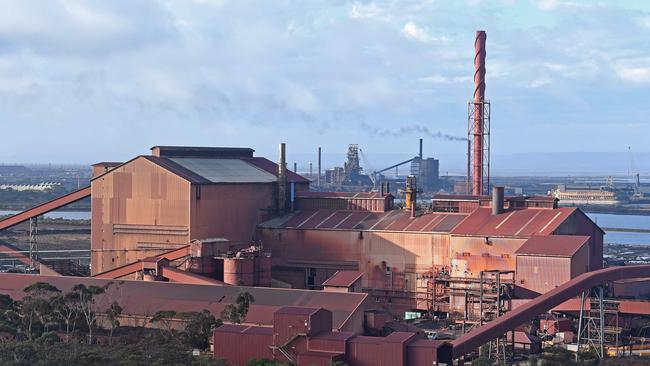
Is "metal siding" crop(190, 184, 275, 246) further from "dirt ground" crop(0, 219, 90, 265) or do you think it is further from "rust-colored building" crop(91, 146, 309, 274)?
"dirt ground" crop(0, 219, 90, 265)

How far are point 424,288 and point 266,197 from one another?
12.0m

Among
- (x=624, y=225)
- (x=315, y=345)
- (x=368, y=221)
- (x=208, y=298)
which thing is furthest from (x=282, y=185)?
(x=624, y=225)

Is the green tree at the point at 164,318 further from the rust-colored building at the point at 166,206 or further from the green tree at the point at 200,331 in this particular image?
the rust-colored building at the point at 166,206

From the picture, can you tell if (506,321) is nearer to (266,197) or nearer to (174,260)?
(174,260)

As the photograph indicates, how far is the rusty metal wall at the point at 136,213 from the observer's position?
5759 centimetres

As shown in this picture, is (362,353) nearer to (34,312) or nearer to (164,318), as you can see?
(164,318)

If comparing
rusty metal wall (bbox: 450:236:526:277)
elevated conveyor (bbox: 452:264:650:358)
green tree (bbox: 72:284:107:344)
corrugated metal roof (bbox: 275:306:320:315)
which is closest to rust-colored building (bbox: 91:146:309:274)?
green tree (bbox: 72:284:107:344)

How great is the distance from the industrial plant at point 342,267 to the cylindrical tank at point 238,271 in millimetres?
70

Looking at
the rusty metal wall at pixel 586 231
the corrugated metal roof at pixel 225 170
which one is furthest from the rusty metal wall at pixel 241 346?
the corrugated metal roof at pixel 225 170

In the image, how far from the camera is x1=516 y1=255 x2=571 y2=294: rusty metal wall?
49406 mm

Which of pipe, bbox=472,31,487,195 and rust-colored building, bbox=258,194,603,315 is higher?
pipe, bbox=472,31,487,195

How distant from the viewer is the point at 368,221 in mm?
59312

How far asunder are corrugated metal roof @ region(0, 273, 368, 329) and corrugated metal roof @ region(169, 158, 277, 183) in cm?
1096

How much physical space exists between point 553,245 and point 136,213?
2216 cm
